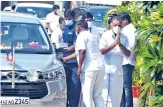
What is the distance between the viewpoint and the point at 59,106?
8.73 m

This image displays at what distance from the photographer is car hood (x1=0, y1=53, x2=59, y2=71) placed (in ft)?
28.0

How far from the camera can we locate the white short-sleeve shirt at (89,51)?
31.2ft

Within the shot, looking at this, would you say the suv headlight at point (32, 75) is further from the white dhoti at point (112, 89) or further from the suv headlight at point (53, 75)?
the white dhoti at point (112, 89)

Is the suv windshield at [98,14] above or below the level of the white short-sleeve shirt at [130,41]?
below

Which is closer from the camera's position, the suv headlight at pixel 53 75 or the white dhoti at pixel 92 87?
the suv headlight at pixel 53 75

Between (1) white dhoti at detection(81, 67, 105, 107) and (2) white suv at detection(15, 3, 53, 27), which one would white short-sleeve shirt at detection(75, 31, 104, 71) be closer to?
(1) white dhoti at detection(81, 67, 105, 107)

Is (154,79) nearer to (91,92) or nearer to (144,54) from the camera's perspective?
(144,54)

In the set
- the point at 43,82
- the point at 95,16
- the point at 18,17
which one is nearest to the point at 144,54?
the point at 43,82

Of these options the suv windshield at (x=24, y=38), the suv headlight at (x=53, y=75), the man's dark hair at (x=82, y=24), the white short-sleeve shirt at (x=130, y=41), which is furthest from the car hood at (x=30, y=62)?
the white short-sleeve shirt at (x=130, y=41)

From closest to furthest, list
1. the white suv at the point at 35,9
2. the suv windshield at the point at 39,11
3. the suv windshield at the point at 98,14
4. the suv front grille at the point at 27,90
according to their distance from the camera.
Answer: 1. the suv front grille at the point at 27,90
2. the suv windshield at the point at 98,14
3. the white suv at the point at 35,9
4. the suv windshield at the point at 39,11

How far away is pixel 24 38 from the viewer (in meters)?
9.78

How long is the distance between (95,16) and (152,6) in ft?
37.5

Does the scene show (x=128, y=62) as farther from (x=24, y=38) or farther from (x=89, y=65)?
(x=24, y=38)

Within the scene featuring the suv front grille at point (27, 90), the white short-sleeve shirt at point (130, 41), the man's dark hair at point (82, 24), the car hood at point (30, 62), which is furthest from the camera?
the white short-sleeve shirt at point (130, 41)
